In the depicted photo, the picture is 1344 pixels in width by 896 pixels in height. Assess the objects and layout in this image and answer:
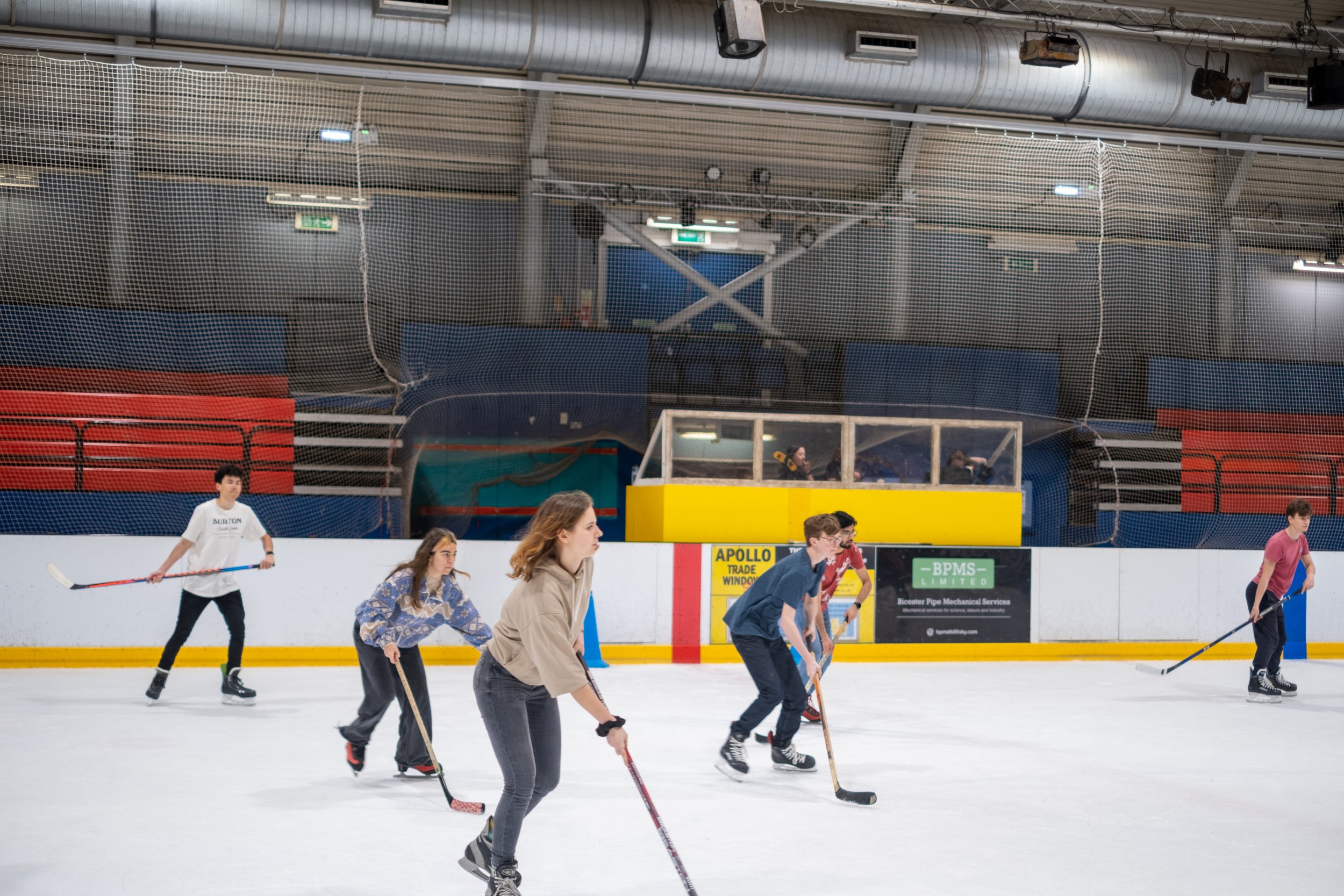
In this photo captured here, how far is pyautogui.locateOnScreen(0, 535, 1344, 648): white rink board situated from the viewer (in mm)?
8844

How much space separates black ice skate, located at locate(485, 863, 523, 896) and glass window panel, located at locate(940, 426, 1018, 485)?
8450 mm

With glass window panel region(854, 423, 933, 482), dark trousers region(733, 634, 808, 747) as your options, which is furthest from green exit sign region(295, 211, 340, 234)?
dark trousers region(733, 634, 808, 747)

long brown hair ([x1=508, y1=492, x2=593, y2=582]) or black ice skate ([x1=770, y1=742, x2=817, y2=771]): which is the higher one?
long brown hair ([x1=508, y1=492, x2=593, y2=582])

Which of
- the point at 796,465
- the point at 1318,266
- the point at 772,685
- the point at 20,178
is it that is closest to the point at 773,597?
the point at 772,685

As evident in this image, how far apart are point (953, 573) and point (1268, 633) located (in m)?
2.81

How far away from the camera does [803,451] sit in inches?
433

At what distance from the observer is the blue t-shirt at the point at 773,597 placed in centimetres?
530

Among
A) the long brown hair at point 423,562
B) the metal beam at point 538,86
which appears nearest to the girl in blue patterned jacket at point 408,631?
the long brown hair at point 423,562

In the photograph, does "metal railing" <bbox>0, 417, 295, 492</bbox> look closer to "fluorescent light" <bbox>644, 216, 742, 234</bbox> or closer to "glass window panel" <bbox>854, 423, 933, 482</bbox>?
"fluorescent light" <bbox>644, 216, 742, 234</bbox>

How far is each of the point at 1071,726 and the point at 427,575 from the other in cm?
433

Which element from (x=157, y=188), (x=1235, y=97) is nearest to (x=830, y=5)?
(x=1235, y=97)

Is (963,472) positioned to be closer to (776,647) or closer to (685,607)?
(685,607)

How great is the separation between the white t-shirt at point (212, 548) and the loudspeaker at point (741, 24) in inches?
221

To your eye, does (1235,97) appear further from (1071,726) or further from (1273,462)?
(1071,726)
